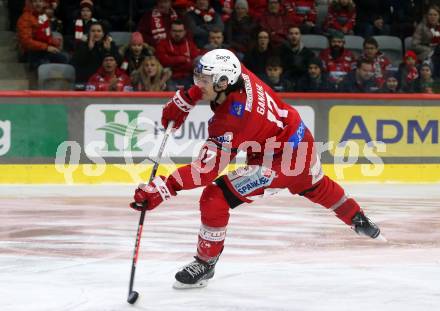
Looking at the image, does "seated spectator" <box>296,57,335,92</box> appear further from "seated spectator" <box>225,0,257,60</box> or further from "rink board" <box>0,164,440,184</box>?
"rink board" <box>0,164,440,184</box>

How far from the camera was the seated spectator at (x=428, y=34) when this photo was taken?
13.3m

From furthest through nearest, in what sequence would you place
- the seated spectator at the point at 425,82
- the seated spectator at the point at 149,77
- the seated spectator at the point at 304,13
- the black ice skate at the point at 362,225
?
the seated spectator at the point at 304,13, the seated spectator at the point at 425,82, the seated spectator at the point at 149,77, the black ice skate at the point at 362,225

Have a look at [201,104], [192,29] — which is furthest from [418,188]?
[192,29]

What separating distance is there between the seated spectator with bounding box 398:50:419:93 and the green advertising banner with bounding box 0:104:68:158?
422cm

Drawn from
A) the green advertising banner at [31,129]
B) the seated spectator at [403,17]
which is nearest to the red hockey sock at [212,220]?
the green advertising banner at [31,129]

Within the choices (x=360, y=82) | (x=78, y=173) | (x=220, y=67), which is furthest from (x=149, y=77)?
(x=220, y=67)

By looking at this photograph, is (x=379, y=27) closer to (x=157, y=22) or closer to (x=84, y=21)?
(x=157, y=22)

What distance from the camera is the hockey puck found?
537cm

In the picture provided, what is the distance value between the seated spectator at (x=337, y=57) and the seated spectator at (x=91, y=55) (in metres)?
2.69

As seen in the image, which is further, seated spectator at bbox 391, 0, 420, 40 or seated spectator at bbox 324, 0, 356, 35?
seated spectator at bbox 391, 0, 420, 40

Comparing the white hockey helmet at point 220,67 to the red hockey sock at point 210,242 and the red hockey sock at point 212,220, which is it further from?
the red hockey sock at point 210,242

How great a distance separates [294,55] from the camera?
12.2 metres

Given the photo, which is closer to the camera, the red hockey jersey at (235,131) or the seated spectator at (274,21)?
the red hockey jersey at (235,131)

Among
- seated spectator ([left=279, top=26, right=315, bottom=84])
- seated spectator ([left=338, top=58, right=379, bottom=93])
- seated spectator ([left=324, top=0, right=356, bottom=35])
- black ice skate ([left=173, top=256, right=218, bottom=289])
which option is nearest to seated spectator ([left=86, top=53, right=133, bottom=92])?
seated spectator ([left=279, top=26, right=315, bottom=84])
